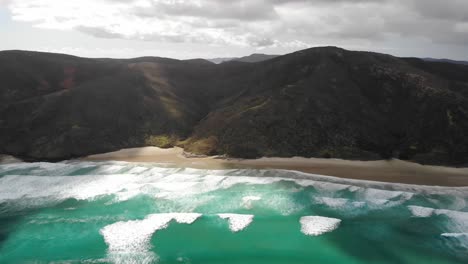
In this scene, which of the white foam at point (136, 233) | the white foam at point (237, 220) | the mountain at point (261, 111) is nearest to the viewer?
the white foam at point (136, 233)

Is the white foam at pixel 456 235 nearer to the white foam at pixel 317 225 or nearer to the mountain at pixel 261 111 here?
the white foam at pixel 317 225

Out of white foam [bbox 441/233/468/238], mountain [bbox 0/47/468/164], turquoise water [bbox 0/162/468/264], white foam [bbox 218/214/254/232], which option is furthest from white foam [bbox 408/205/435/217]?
white foam [bbox 218/214/254/232]

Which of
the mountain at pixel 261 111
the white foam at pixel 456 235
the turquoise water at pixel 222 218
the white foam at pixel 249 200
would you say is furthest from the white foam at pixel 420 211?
the white foam at pixel 249 200

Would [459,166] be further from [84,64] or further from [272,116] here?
[84,64]

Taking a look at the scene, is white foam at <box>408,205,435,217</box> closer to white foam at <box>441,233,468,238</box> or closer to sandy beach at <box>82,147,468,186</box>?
white foam at <box>441,233,468,238</box>

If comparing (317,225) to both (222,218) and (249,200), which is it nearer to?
(249,200)

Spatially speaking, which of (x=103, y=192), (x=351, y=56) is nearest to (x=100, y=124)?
(x=103, y=192)
